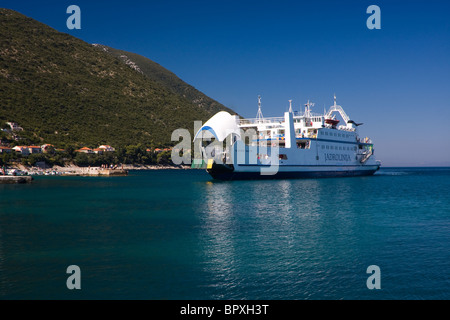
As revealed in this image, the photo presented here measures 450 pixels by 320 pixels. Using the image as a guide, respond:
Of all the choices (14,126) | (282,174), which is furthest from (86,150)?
(282,174)

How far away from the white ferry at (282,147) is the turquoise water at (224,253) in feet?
69.1

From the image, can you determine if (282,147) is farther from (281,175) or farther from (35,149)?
(35,149)

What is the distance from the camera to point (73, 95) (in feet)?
356

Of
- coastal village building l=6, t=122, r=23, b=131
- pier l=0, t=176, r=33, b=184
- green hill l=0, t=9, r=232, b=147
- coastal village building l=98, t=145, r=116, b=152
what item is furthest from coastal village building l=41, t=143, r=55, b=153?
pier l=0, t=176, r=33, b=184

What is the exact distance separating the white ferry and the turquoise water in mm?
21050

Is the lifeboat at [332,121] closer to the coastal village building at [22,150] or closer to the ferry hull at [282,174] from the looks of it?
the ferry hull at [282,174]

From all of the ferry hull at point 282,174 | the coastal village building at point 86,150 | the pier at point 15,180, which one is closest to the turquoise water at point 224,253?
the ferry hull at point 282,174

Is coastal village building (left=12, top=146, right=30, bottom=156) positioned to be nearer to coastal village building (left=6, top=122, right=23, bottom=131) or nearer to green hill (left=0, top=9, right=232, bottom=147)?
green hill (left=0, top=9, right=232, bottom=147)

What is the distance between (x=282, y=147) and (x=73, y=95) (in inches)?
3221

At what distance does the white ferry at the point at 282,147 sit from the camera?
44031 mm

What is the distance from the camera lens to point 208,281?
31.7ft

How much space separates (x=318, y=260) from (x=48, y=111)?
101 meters
